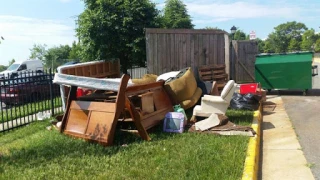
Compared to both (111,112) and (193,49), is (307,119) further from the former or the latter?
(111,112)

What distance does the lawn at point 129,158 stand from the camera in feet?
12.8

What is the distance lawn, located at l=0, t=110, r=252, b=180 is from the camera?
12.8ft

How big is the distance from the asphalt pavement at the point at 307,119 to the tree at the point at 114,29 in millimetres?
5693

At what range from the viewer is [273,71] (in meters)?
11.3

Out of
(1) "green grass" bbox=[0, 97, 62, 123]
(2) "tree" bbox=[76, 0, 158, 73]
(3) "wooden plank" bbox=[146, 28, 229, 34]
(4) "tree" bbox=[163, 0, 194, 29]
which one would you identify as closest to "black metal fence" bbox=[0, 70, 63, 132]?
(1) "green grass" bbox=[0, 97, 62, 123]

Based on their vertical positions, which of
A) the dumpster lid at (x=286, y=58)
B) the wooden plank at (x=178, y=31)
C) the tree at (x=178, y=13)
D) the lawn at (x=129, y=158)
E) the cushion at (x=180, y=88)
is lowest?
the lawn at (x=129, y=158)

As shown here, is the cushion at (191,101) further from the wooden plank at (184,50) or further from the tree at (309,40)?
the tree at (309,40)

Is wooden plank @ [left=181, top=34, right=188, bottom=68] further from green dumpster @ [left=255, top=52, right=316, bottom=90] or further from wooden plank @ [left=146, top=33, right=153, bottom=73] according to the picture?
green dumpster @ [left=255, top=52, right=316, bottom=90]

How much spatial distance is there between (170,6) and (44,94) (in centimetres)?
1717

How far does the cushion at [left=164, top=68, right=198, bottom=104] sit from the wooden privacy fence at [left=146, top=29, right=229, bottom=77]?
2.09m

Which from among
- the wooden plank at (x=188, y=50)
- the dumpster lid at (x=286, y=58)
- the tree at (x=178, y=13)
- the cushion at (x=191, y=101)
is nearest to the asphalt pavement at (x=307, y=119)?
the dumpster lid at (x=286, y=58)

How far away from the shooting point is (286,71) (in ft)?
36.4

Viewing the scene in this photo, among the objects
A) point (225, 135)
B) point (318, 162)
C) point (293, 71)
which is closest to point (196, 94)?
point (225, 135)

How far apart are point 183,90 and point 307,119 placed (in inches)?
125
